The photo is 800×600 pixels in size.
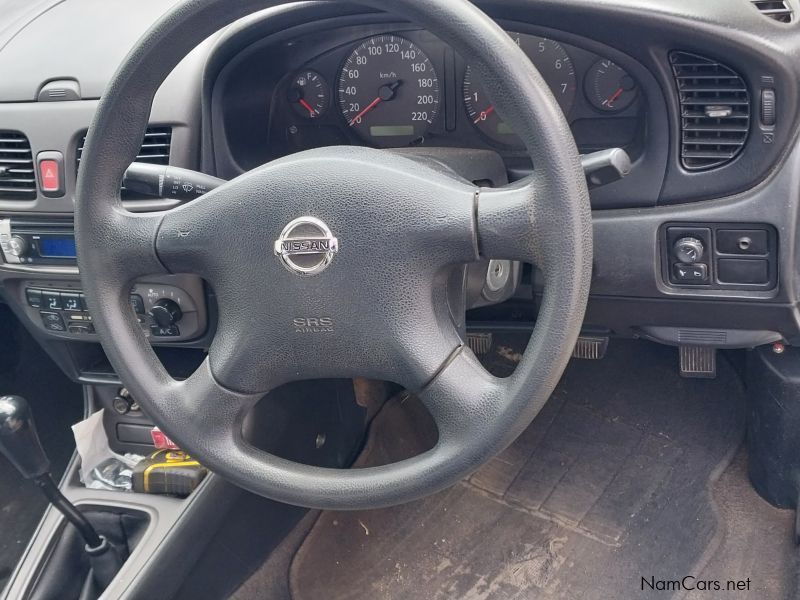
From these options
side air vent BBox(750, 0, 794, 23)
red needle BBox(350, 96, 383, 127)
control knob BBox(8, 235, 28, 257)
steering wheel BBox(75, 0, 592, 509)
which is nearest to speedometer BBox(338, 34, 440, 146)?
red needle BBox(350, 96, 383, 127)

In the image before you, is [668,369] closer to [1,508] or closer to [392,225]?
[392,225]

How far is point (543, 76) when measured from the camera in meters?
1.40

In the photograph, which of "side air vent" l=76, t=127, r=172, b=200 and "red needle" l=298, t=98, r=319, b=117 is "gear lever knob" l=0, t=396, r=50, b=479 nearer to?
"side air vent" l=76, t=127, r=172, b=200

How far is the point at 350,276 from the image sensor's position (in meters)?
1.03

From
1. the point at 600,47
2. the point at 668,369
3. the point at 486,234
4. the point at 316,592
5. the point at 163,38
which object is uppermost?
the point at 163,38

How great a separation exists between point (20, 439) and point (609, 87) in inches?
42.7

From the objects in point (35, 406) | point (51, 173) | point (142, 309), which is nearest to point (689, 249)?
point (142, 309)

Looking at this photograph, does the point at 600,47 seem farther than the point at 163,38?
Yes

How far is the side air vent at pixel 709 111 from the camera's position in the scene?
48.8 inches

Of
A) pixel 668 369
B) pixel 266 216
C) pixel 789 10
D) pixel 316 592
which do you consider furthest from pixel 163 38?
pixel 668 369

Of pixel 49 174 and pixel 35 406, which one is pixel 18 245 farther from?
pixel 35 406

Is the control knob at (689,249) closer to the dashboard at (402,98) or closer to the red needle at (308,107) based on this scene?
the dashboard at (402,98)

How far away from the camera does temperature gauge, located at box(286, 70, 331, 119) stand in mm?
1505

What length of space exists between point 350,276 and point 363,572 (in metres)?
1.08
